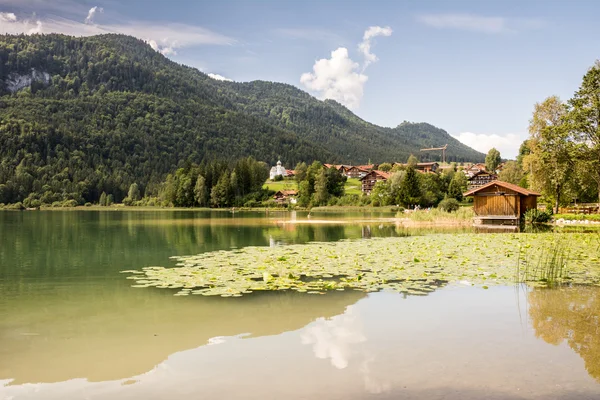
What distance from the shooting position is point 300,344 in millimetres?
8977

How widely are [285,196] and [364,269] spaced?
403 feet

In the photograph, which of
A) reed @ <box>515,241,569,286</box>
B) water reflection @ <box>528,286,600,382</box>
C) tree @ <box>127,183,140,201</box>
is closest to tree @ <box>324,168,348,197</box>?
tree @ <box>127,183,140,201</box>

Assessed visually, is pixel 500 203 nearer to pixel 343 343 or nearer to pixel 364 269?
pixel 364 269

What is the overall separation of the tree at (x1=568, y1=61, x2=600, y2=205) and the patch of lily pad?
76.8ft

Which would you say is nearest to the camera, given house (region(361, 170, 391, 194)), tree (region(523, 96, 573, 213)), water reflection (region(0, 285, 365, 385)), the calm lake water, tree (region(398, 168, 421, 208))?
the calm lake water

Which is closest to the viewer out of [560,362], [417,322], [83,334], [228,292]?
[560,362]

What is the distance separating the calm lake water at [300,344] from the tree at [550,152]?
1431 inches

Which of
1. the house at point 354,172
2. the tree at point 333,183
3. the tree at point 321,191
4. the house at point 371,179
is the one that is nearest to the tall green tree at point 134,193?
the tree at point 321,191

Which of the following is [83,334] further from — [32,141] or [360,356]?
[32,141]

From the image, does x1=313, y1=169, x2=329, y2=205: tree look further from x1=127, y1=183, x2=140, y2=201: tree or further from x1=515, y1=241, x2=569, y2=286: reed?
x1=515, y1=241, x2=569, y2=286: reed

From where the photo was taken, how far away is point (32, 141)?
18188cm

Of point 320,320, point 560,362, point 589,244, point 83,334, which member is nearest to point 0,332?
point 83,334

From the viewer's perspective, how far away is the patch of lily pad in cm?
1420

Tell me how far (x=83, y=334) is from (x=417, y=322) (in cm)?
665
